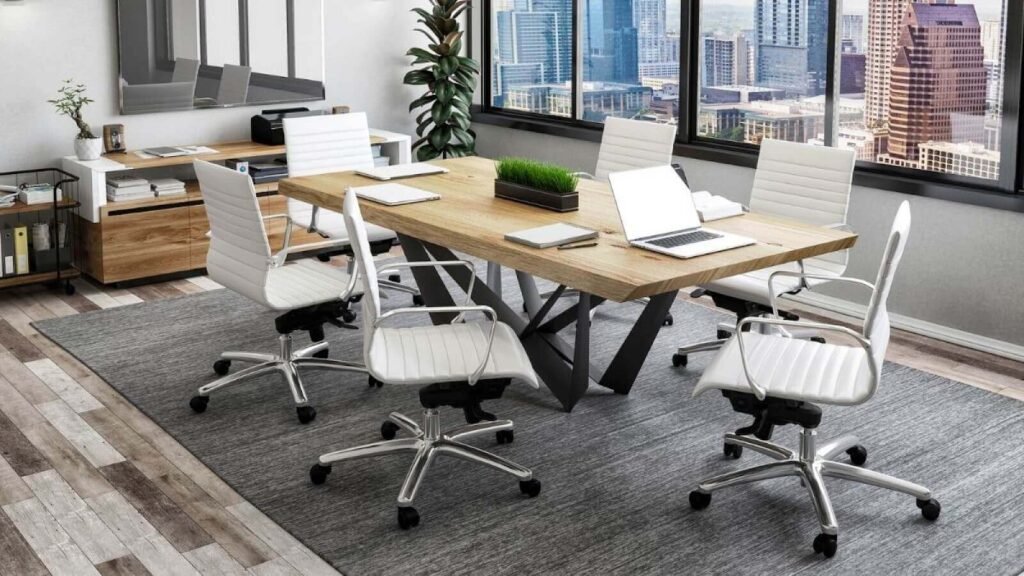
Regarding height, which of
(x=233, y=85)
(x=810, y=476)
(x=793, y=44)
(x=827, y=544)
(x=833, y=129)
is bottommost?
(x=827, y=544)

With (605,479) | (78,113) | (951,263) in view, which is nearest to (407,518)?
(605,479)

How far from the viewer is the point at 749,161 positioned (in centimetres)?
628

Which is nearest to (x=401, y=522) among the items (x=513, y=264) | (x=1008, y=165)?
(x=513, y=264)

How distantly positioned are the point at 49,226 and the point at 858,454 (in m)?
4.49

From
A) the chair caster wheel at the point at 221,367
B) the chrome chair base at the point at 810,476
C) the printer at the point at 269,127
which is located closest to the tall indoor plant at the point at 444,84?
the printer at the point at 269,127

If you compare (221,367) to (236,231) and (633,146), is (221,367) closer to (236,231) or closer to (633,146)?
(236,231)

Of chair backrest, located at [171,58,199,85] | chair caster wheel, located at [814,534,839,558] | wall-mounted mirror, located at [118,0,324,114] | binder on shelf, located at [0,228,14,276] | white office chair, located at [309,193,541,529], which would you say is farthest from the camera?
chair backrest, located at [171,58,199,85]

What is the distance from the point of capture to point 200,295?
6.26m

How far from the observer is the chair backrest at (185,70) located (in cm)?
682

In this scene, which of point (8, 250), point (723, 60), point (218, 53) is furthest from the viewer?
point (218, 53)

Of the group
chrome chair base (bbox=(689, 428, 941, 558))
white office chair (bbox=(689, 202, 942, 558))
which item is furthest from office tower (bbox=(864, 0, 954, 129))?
chrome chair base (bbox=(689, 428, 941, 558))

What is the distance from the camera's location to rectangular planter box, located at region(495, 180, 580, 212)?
15.0 feet

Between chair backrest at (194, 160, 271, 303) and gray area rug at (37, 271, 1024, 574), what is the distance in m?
0.54

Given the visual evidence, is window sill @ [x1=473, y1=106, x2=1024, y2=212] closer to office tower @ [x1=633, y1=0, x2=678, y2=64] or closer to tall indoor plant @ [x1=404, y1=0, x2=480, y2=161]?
tall indoor plant @ [x1=404, y1=0, x2=480, y2=161]
